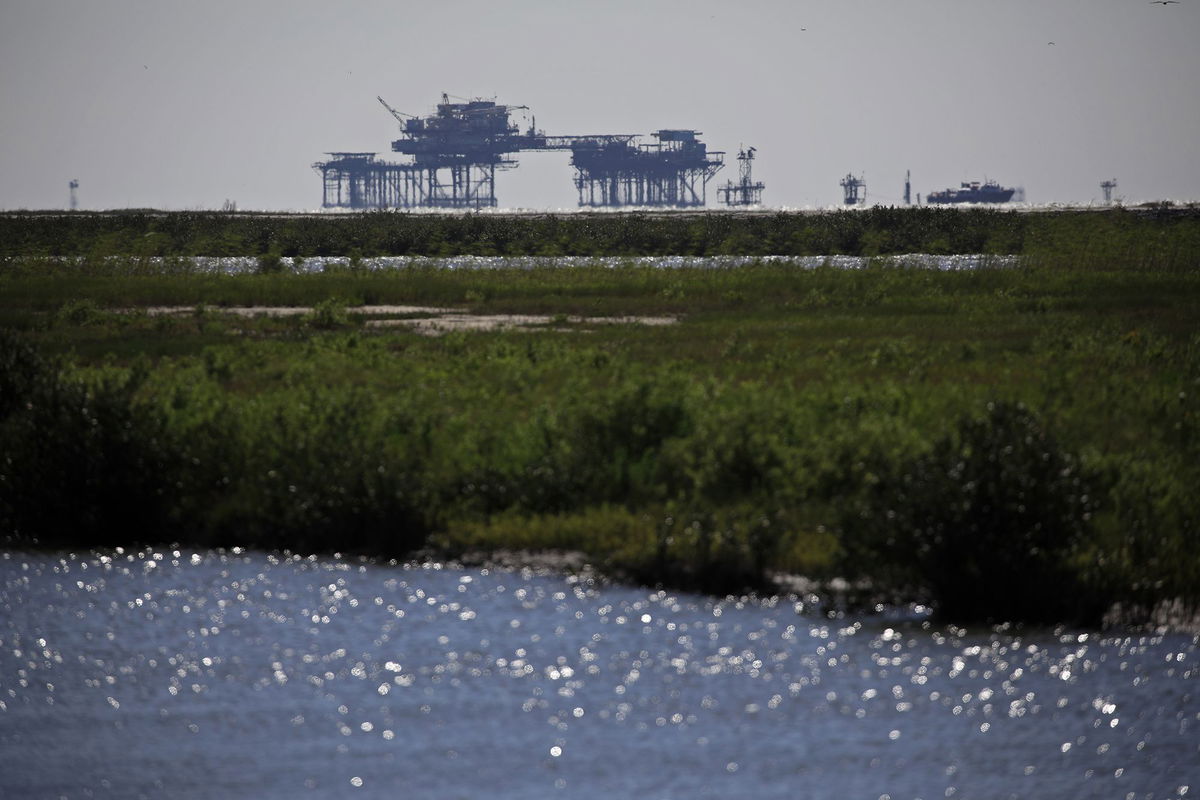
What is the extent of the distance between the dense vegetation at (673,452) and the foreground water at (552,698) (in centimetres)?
89

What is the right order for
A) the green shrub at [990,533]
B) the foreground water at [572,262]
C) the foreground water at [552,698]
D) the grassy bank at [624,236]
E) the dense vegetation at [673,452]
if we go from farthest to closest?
the grassy bank at [624,236], the foreground water at [572,262], the dense vegetation at [673,452], the green shrub at [990,533], the foreground water at [552,698]

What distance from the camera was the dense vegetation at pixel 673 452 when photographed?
1569cm

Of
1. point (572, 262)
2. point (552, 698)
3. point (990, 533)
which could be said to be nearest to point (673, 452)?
point (990, 533)

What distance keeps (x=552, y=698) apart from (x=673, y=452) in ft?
20.7

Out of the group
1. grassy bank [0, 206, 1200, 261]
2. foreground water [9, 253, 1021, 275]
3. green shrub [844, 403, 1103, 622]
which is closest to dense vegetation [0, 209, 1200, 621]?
green shrub [844, 403, 1103, 622]

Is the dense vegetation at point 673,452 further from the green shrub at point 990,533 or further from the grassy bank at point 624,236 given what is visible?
the grassy bank at point 624,236

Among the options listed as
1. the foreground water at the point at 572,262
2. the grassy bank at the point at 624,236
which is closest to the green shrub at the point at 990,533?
the foreground water at the point at 572,262

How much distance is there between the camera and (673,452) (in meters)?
19.1

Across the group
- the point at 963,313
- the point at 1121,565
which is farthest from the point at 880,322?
the point at 1121,565

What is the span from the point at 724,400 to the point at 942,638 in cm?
812

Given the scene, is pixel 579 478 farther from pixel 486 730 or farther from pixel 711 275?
pixel 711 275

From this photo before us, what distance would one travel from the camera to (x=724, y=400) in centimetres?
2259

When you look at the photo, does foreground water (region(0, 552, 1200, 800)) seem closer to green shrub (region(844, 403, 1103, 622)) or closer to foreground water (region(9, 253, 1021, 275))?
green shrub (region(844, 403, 1103, 622))

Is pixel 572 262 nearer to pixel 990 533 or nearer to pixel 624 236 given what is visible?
pixel 624 236
